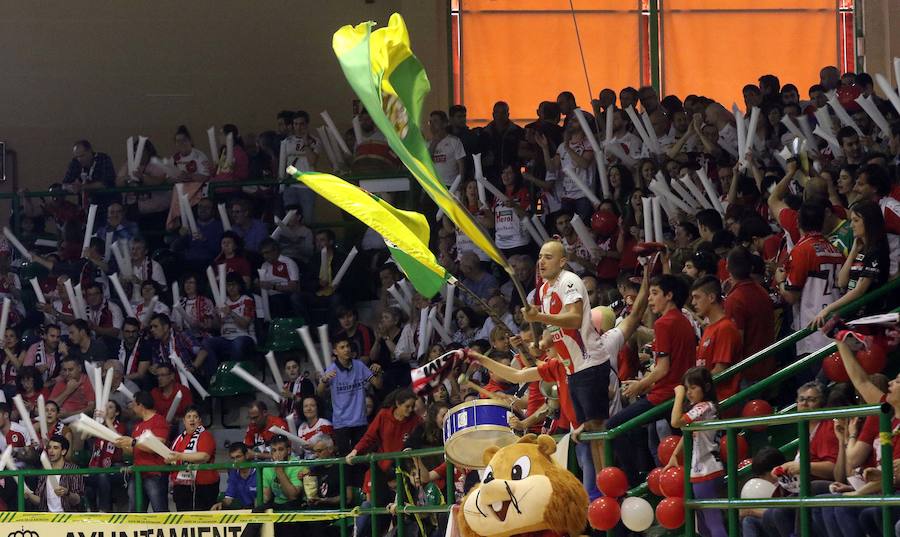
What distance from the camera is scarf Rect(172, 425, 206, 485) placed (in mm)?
11586

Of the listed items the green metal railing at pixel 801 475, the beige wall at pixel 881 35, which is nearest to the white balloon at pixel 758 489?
the green metal railing at pixel 801 475

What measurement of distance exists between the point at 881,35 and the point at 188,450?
8.35 meters

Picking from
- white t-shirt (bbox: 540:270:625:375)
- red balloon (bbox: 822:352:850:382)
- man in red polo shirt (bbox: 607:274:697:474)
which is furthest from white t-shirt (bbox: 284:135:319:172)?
red balloon (bbox: 822:352:850:382)

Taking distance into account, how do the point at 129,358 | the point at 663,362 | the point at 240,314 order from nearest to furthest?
the point at 663,362 < the point at 129,358 < the point at 240,314

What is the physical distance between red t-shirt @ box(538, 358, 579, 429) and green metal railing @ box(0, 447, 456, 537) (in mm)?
805

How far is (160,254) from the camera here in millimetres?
15008

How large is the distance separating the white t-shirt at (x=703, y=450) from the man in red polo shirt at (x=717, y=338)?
2.59 ft

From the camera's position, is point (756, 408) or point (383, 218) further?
point (756, 408)

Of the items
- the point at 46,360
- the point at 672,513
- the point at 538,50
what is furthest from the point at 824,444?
the point at 538,50

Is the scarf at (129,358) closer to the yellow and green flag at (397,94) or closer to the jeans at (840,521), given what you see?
the yellow and green flag at (397,94)

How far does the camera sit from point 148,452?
1176 cm

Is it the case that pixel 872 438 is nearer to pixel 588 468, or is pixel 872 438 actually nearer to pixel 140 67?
pixel 588 468

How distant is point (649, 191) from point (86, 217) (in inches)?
238

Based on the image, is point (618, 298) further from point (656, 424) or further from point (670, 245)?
point (656, 424)
